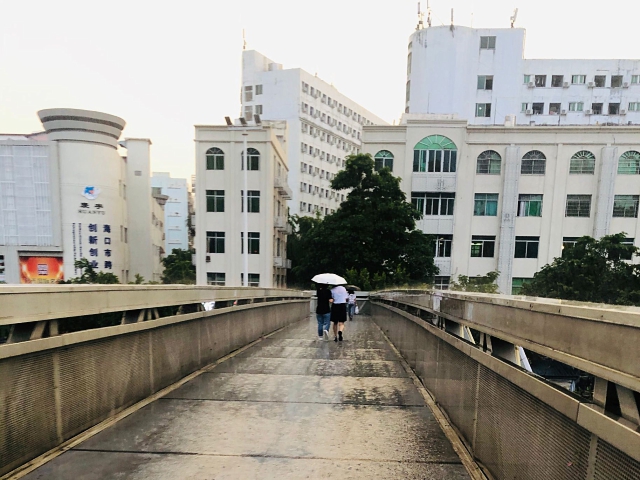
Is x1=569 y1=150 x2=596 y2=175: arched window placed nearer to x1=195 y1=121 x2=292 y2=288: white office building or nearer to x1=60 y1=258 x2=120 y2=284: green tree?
x1=195 y1=121 x2=292 y2=288: white office building

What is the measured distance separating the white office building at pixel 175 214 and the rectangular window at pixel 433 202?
201 ft

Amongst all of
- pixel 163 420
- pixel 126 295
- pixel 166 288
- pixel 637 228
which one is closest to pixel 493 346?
pixel 163 420

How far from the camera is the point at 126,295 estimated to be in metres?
3.90

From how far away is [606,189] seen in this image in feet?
113

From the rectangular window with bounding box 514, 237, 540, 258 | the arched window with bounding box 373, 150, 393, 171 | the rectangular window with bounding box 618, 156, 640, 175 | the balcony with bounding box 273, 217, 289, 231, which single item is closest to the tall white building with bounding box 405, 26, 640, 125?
the rectangular window with bounding box 618, 156, 640, 175

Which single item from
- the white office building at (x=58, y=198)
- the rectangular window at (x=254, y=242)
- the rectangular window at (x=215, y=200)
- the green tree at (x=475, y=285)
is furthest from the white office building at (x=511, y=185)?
the white office building at (x=58, y=198)

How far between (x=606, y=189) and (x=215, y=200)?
1387 inches

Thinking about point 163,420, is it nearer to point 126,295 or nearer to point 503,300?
point 126,295

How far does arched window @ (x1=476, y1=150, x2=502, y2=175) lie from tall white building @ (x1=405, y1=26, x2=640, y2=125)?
51.3ft

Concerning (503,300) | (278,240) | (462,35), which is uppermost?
(462,35)

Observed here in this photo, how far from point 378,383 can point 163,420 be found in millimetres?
2692

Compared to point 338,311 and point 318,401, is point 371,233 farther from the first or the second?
point 318,401

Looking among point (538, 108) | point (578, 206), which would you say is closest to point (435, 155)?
point (578, 206)

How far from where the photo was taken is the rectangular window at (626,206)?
34.8m
